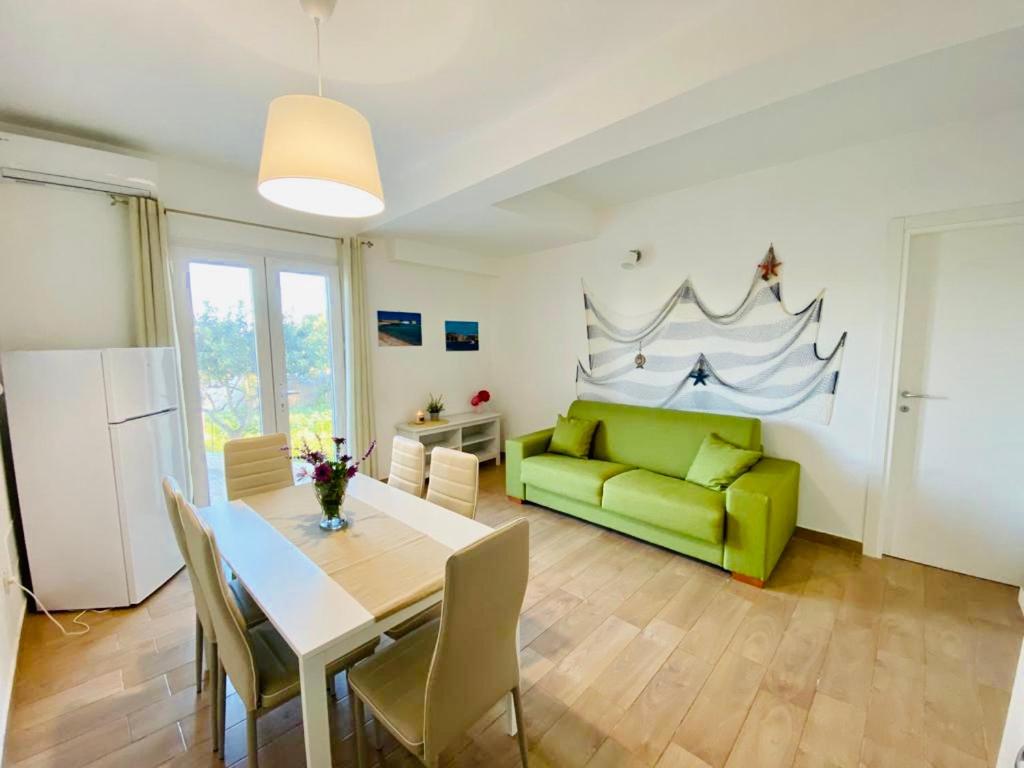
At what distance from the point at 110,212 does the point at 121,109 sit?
71cm

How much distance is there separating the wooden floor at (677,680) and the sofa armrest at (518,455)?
1190 mm

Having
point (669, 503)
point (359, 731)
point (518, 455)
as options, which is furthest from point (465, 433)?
point (359, 731)

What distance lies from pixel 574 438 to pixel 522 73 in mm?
2639

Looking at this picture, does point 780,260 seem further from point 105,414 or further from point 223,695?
point 105,414

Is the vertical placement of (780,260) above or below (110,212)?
below

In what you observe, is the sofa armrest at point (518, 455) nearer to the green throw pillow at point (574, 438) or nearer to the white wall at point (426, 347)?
the green throw pillow at point (574, 438)

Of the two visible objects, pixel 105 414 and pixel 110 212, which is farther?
pixel 110 212

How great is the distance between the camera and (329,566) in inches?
58.1

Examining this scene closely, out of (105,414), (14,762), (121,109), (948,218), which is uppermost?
(121,109)

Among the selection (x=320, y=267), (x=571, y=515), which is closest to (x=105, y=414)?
(x=320, y=267)

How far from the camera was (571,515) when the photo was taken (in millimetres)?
3447

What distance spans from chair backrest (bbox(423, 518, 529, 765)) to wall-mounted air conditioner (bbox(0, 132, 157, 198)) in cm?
310

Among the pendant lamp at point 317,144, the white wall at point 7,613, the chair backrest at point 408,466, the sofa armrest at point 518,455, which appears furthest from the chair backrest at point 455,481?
the white wall at point 7,613

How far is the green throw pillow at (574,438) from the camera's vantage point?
11.9ft
